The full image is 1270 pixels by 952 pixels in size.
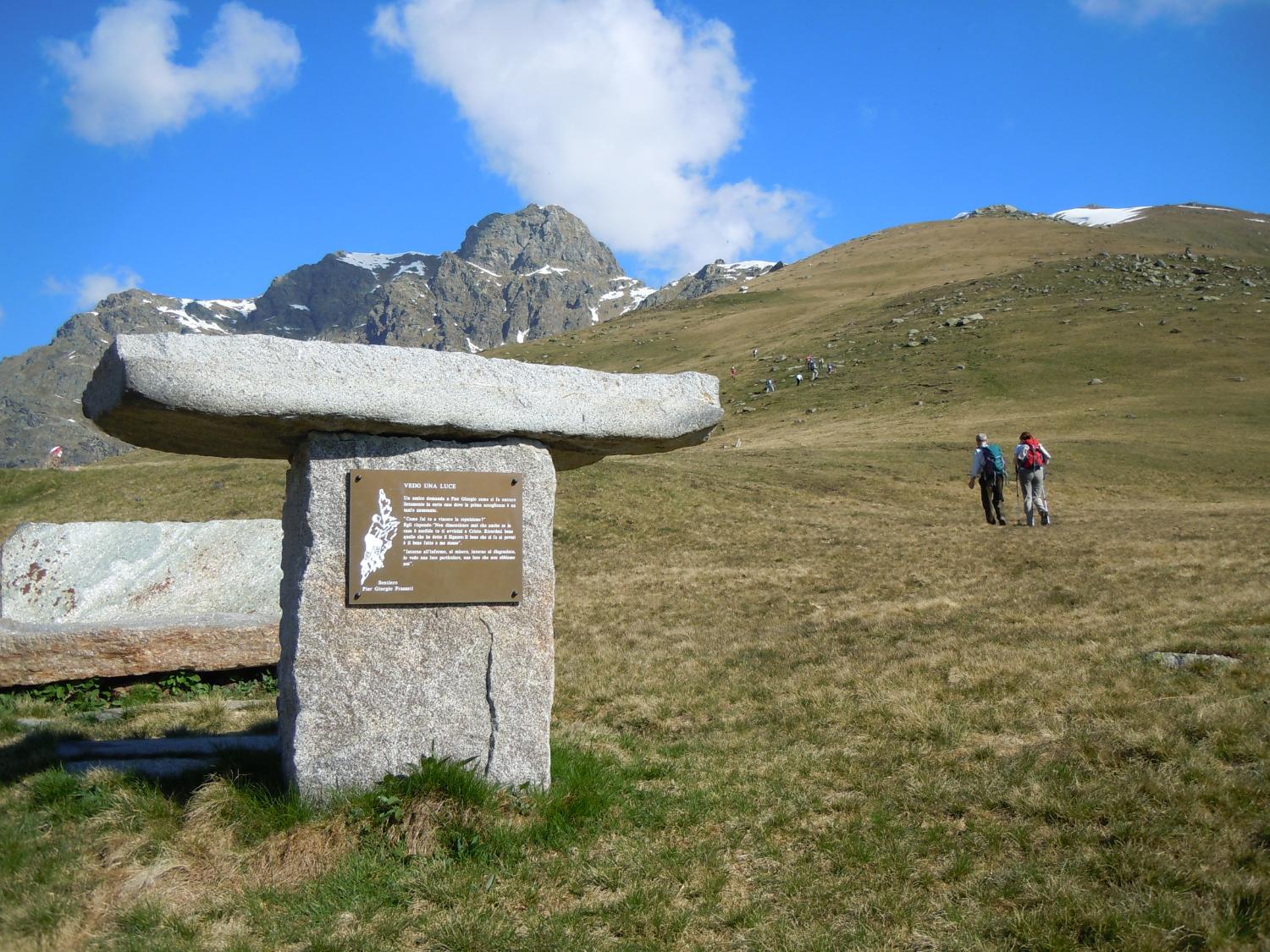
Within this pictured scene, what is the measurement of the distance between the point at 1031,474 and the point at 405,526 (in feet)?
60.2

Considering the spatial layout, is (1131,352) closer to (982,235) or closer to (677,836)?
(677,836)

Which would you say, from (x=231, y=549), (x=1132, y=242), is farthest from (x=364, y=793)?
(x=1132, y=242)

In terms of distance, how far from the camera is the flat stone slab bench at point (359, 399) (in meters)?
5.16

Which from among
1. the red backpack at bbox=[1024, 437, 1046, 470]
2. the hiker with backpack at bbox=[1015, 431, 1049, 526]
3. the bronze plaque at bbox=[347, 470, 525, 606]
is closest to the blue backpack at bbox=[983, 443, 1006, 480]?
the hiker with backpack at bbox=[1015, 431, 1049, 526]

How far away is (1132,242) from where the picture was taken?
11694 cm

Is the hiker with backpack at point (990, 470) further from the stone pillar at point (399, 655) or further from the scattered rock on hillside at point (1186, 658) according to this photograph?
the stone pillar at point (399, 655)

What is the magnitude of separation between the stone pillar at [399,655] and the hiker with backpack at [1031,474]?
56.7ft

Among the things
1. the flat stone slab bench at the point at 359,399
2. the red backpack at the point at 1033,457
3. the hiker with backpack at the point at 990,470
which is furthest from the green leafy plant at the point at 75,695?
the red backpack at the point at 1033,457

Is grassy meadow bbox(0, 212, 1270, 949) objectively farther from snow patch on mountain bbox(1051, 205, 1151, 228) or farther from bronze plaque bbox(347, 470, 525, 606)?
snow patch on mountain bbox(1051, 205, 1151, 228)

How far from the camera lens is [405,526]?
240 inches

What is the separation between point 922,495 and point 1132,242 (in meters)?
109

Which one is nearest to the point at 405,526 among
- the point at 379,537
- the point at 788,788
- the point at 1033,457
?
the point at 379,537

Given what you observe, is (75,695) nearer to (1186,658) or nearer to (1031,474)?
(1186,658)

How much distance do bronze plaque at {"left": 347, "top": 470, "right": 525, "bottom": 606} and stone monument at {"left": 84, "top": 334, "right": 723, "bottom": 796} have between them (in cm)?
1
